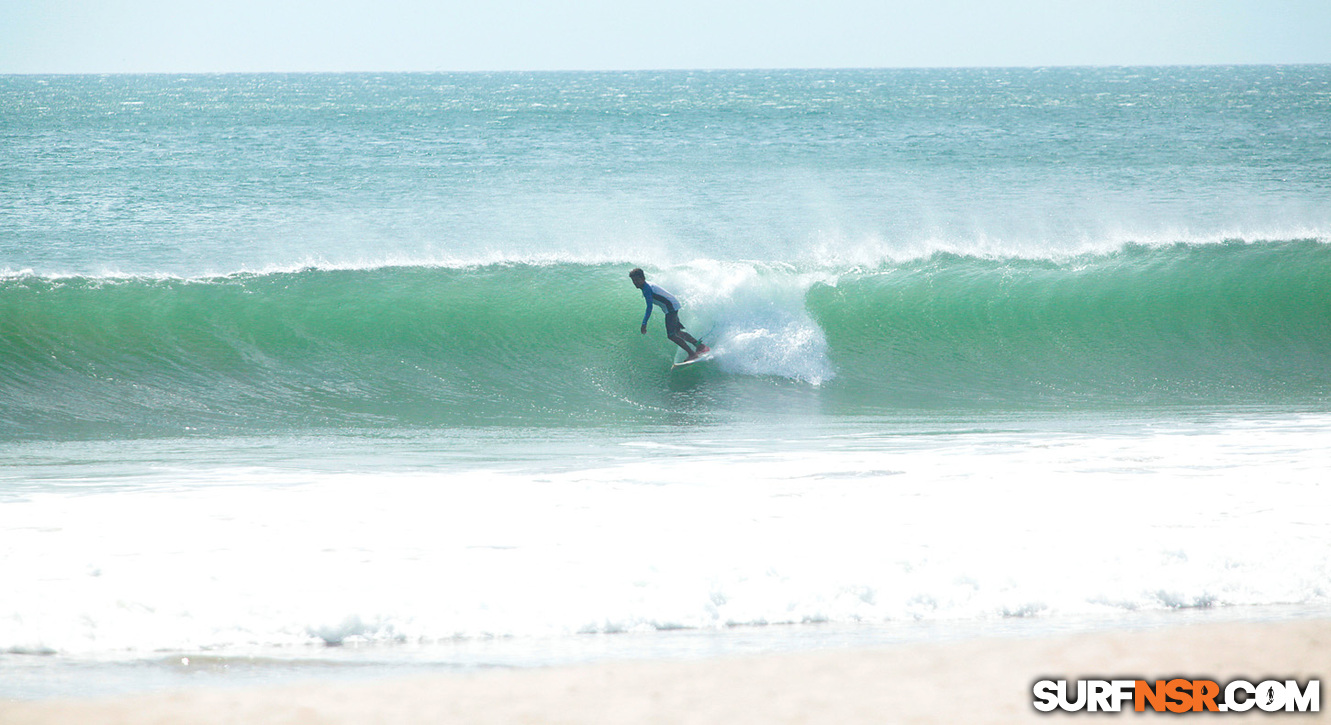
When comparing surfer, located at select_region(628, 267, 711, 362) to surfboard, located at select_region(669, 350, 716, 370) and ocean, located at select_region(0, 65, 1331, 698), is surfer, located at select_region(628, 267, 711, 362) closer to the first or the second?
surfboard, located at select_region(669, 350, 716, 370)

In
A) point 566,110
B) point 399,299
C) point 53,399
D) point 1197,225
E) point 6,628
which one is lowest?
point 6,628

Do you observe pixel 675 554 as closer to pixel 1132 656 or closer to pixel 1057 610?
pixel 1057 610

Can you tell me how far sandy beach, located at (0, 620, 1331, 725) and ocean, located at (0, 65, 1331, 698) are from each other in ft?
0.67

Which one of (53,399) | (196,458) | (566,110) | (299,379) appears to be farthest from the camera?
(566,110)

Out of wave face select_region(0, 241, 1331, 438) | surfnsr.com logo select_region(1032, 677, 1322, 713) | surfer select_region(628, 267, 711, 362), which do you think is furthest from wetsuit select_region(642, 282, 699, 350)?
surfnsr.com logo select_region(1032, 677, 1322, 713)

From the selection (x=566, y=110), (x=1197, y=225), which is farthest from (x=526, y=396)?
A: (x=566, y=110)

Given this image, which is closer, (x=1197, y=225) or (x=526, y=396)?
(x=526, y=396)

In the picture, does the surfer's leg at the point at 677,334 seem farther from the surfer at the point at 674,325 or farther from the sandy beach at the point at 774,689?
the sandy beach at the point at 774,689

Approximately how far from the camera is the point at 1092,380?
9812 millimetres

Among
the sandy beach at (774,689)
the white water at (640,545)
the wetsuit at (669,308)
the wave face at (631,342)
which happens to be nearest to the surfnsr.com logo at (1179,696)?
the sandy beach at (774,689)

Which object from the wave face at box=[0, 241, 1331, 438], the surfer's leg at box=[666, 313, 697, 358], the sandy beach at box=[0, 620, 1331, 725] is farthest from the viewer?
the surfer's leg at box=[666, 313, 697, 358]

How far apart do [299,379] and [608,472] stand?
4.45m

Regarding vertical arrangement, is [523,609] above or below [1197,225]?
below

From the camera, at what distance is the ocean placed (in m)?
4.21
